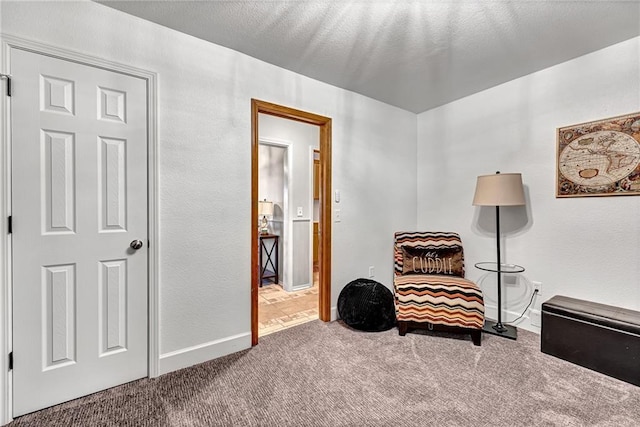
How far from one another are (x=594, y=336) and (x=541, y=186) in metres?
1.24

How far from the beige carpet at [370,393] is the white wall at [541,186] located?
72cm

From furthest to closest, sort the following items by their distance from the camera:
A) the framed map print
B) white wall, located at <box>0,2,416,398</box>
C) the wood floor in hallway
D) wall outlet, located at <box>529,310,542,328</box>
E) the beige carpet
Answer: the wood floor in hallway
wall outlet, located at <box>529,310,542,328</box>
the framed map print
white wall, located at <box>0,2,416,398</box>
the beige carpet

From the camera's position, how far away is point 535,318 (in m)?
2.62

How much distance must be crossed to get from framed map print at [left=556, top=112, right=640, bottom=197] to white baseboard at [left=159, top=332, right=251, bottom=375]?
2.95 metres

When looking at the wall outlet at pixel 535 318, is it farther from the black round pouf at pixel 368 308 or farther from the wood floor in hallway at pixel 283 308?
the wood floor in hallway at pixel 283 308

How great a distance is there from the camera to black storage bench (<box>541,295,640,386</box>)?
1881 millimetres

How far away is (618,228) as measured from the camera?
2.19m

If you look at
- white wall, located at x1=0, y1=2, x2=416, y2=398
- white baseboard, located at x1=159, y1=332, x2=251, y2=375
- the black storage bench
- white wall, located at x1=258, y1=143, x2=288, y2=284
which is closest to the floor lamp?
the black storage bench

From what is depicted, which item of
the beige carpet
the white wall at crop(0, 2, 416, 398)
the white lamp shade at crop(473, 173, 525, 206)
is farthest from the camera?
the white lamp shade at crop(473, 173, 525, 206)

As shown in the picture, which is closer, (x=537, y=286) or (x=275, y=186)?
(x=537, y=286)

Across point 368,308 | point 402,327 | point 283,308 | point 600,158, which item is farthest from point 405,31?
point 283,308

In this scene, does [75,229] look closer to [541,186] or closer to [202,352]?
[202,352]

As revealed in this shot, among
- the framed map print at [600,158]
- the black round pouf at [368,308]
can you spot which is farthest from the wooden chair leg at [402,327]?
the framed map print at [600,158]

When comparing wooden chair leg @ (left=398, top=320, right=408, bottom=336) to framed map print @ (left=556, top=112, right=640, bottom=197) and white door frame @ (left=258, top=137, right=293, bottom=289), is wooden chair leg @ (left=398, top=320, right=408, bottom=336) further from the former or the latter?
white door frame @ (left=258, top=137, right=293, bottom=289)
